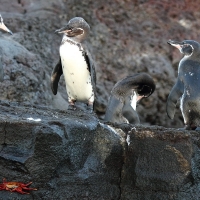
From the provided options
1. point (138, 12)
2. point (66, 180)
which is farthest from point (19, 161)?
point (138, 12)

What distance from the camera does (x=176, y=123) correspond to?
651 centimetres

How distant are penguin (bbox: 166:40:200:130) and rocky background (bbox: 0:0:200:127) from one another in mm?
1694

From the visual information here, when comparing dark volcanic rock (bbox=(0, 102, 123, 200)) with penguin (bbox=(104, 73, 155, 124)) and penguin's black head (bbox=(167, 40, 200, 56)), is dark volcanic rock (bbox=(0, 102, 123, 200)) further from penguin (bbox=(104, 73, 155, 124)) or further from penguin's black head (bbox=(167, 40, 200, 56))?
penguin (bbox=(104, 73, 155, 124))

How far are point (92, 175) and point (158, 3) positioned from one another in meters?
4.44

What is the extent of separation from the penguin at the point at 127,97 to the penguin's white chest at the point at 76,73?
35 cm

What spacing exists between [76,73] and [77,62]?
3.4 inches

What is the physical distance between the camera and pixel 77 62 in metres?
3.95

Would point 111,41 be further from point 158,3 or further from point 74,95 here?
point 74,95

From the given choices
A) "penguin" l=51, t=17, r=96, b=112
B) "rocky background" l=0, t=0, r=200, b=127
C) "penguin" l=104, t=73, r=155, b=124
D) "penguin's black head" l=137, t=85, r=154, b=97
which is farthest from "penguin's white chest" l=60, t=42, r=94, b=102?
"rocky background" l=0, t=0, r=200, b=127

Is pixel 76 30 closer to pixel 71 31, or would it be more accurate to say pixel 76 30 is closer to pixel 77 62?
pixel 71 31

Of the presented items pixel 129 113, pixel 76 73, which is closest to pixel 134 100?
pixel 129 113

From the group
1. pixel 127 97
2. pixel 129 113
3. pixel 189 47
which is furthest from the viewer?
pixel 127 97

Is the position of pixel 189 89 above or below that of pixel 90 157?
above

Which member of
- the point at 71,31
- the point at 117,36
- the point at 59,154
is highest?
the point at 71,31
